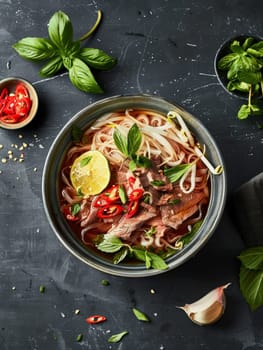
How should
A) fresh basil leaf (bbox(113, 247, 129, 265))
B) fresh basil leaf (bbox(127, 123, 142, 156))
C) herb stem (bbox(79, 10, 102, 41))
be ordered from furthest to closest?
1. herb stem (bbox(79, 10, 102, 41))
2. fresh basil leaf (bbox(113, 247, 129, 265))
3. fresh basil leaf (bbox(127, 123, 142, 156))

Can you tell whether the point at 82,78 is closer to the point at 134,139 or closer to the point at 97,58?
the point at 97,58

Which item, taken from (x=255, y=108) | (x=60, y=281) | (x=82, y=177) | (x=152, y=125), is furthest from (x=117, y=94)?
(x=60, y=281)

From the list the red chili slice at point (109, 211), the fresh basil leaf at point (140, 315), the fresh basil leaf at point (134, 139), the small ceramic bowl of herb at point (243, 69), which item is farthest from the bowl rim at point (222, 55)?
the fresh basil leaf at point (140, 315)

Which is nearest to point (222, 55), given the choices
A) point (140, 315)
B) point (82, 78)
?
point (82, 78)

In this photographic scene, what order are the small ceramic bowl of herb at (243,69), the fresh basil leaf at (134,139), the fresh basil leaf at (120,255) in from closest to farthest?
the fresh basil leaf at (134,139) → the fresh basil leaf at (120,255) → the small ceramic bowl of herb at (243,69)

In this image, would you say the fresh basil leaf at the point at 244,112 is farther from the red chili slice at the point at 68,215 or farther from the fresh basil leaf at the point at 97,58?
the red chili slice at the point at 68,215

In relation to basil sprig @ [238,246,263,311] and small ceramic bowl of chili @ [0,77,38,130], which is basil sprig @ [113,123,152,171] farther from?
basil sprig @ [238,246,263,311]

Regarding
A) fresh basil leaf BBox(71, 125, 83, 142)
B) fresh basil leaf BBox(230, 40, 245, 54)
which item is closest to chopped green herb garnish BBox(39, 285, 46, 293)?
fresh basil leaf BBox(71, 125, 83, 142)
